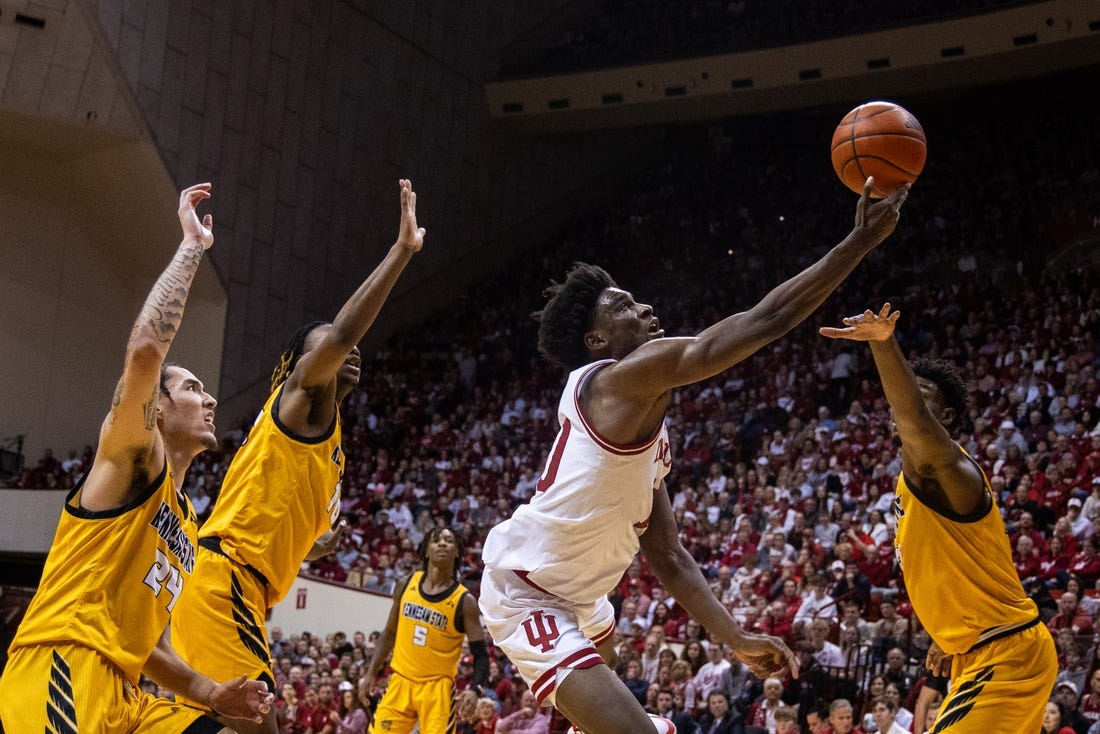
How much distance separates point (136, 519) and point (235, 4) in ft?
61.7

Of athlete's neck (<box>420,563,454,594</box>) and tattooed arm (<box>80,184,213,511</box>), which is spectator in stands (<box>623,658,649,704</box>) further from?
tattooed arm (<box>80,184,213,511</box>)

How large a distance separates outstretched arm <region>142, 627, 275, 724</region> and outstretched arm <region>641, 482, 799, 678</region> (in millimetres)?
1449

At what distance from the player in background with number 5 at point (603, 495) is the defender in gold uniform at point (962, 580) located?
879 millimetres

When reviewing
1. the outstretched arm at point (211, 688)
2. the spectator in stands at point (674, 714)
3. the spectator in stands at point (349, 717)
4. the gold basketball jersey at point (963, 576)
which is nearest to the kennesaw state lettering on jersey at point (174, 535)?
the outstretched arm at point (211, 688)


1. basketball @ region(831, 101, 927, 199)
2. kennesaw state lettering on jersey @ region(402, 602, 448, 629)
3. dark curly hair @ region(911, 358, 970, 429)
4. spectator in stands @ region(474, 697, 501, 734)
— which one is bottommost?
spectator in stands @ region(474, 697, 501, 734)

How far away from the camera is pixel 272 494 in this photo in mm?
5070

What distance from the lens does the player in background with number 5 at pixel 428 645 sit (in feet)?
28.5

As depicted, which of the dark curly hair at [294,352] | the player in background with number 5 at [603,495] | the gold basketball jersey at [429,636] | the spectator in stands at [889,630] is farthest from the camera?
the spectator in stands at [889,630]

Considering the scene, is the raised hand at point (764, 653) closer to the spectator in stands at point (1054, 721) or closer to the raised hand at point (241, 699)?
the raised hand at point (241, 699)

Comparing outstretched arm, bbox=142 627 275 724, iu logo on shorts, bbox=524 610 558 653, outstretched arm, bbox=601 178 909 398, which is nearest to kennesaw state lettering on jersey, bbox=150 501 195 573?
outstretched arm, bbox=142 627 275 724

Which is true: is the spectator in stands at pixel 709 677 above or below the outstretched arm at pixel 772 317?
below

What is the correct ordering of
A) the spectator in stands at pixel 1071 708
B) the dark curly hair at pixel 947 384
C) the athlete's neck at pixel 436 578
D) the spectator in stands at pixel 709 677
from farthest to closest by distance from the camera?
the spectator in stands at pixel 709 677 < the athlete's neck at pixel 436 578 < the spectator in stands at pixel 1071 708 < the dark curly hair at pixel 947 384

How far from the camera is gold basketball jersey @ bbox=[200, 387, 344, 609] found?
5.05 meters

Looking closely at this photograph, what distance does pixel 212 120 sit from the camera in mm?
20625
